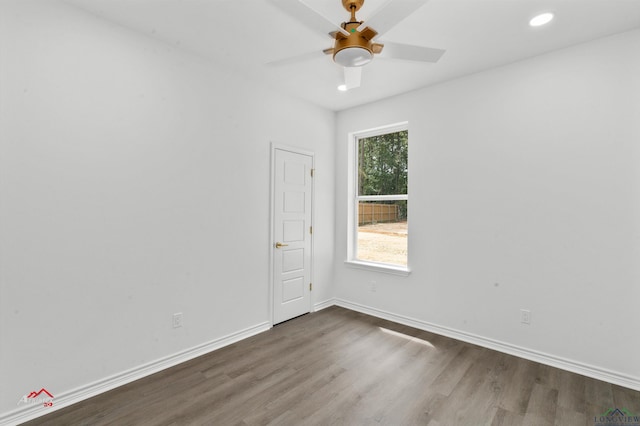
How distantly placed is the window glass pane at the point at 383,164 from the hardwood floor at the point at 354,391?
76.1 inches

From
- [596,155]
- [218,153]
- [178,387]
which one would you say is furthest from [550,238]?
[178,387]

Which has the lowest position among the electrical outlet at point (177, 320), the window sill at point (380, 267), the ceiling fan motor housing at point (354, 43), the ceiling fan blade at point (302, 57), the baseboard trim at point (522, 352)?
the baseboard trim at point (522, 352)

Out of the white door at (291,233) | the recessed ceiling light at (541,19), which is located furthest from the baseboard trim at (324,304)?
the recessed ceiling light at (541,19)

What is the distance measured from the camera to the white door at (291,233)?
11.6 feet

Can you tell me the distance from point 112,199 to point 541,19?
11.5 ft

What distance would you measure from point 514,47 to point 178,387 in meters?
3.94

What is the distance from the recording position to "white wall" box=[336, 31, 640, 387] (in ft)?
7.88

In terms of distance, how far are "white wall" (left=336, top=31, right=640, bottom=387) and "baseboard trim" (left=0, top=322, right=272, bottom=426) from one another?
83.8 inches

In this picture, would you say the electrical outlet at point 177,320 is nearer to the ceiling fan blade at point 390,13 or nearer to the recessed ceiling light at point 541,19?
the ceiling fan blade at point 390,13

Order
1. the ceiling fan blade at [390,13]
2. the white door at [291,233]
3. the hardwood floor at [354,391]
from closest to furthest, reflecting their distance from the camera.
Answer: the ceiling fan blade at [390,13] → the hardwood floor at [354,391] → the white door at [291,233]

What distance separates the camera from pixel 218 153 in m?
2.96

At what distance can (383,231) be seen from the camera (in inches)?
158

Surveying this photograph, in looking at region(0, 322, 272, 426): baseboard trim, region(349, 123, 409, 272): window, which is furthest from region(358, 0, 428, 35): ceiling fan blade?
region(0, 322, 272, 426): baseboard trim

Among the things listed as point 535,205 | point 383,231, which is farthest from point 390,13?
point 383,231
